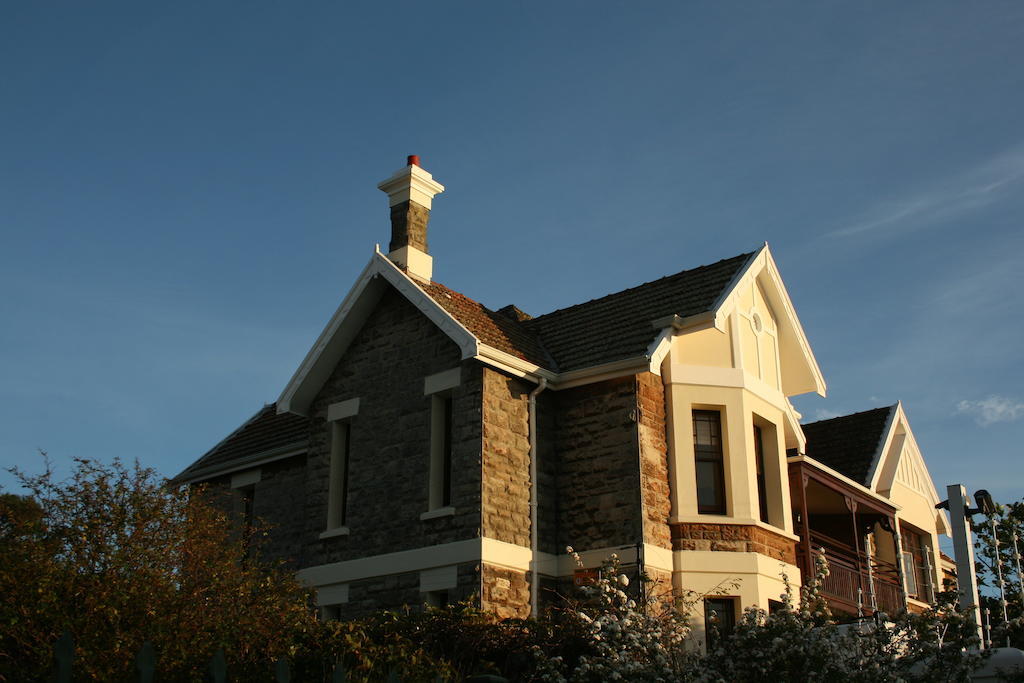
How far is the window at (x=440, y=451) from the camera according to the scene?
17.0m

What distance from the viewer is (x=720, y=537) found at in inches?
667

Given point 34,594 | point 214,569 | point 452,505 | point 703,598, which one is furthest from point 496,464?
point 34,594

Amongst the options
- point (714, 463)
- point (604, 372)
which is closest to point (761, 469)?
point (714, 463)

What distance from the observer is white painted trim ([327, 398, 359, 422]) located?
18.8m

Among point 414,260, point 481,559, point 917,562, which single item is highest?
point 414,260

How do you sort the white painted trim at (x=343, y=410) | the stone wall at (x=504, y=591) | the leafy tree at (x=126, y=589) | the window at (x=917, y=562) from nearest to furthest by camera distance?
1. the leafy tree at (x=126, y=589)
2. the stone wall at (x=504, y=591)
3. the white painted trim at (x=343, y=410)
4. the window at (x=917, y=562)

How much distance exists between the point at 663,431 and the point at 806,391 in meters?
4.54

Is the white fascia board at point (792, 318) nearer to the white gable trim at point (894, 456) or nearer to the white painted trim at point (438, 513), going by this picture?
the white gable trim at point (894, 456)

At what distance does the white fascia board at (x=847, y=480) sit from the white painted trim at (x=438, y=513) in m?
6.60

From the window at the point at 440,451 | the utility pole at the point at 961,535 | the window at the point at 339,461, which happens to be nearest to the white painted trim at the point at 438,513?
the window at the point at 440,451

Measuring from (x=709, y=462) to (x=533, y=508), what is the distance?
10.1 feet

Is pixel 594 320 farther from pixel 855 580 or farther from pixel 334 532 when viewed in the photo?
pixel 855 580

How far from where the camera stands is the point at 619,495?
1658 centimetres

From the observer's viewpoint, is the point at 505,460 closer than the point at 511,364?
Yes
